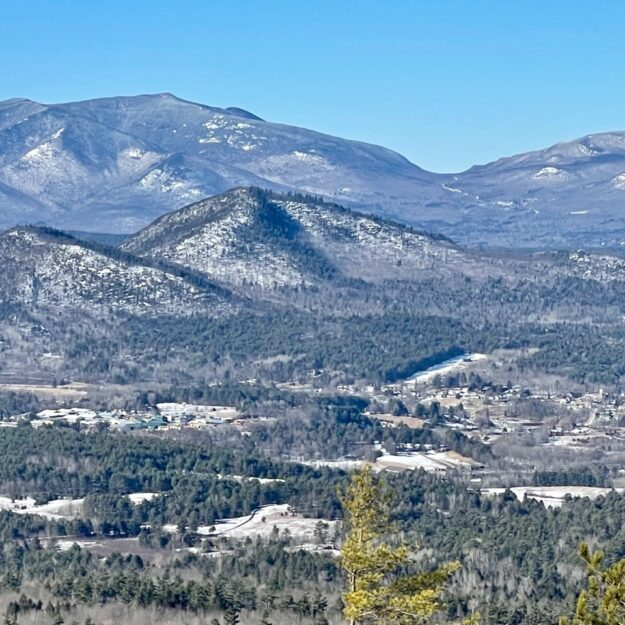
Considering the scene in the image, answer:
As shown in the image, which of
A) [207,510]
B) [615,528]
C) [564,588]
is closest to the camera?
[564,588]

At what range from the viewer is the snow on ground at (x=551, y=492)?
115 meters

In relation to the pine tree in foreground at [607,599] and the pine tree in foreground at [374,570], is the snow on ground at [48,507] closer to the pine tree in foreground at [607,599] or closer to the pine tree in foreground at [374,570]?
the pine tree in foreground at [374,570]

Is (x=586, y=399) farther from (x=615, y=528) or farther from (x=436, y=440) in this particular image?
(x=615, y=528)

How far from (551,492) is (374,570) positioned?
291 feet

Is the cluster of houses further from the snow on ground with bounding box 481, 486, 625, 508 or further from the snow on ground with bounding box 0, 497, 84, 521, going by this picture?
the snow on ground with bounding box 481, 486, 625, 508

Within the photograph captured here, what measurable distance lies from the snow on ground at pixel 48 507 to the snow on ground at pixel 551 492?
95.9 feet

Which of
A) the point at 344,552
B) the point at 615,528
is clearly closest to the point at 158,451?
the point at 615,528

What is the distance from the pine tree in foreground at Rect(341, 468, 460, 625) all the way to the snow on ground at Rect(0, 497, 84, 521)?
7628 centimetres

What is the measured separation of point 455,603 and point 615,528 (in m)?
24.7

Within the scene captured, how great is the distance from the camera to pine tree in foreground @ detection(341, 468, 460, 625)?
31359 mm

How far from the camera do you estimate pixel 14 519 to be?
104750 mm

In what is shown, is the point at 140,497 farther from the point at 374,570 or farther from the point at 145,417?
the point at 374,570

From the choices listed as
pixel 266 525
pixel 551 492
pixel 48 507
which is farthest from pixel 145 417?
pixel 266 525

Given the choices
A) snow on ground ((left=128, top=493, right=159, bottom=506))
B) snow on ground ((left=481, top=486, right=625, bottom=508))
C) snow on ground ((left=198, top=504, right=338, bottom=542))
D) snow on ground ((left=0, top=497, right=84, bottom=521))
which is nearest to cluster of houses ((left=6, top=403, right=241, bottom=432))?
snow on ground ((left=128, top=493, right=159, bottom=506))
